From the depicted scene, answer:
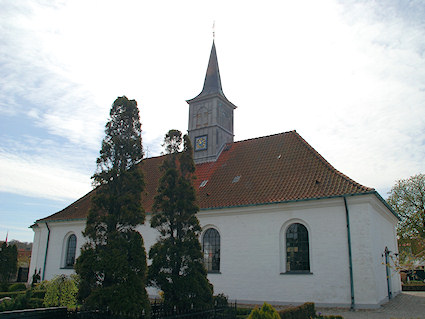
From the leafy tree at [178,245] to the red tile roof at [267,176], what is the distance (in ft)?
5.90

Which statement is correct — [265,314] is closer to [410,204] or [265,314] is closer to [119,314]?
[119,314]

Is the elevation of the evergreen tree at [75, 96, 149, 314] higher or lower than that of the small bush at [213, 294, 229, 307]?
higher

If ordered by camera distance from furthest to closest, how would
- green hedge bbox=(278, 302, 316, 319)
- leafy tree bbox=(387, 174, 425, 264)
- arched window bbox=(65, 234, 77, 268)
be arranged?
1. leafy tree bbox=(387, 174, 425, 264)
2. arched window bbox=(65, 234, 77, 268)
3. green hedge bbox=(278, 302, 316, 319)

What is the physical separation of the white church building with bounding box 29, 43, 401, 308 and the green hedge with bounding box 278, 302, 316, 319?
386 centimetres

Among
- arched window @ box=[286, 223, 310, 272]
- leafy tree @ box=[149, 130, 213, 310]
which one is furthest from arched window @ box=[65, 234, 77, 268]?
arched window @ box=[286, 223, 310, 272]

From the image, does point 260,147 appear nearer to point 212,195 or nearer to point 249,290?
point 212,195

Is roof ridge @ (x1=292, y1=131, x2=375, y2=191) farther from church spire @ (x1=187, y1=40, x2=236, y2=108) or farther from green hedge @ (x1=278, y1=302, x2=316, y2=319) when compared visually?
church spire @ (x1=187, y1=40, x2=236, y2=108)

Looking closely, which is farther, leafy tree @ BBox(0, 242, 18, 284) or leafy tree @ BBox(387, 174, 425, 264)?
leafy tree @ BBox(387, 174, 425, 264)

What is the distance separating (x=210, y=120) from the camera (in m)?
25.7

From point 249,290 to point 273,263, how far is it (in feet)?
6.03

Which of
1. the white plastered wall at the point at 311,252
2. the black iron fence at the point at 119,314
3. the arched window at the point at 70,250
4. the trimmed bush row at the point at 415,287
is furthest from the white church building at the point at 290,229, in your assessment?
the trimmed bush row at the point at 415,287

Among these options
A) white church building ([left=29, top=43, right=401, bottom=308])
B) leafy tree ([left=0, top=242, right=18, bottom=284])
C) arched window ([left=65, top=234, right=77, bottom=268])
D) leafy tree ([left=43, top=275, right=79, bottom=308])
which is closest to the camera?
leafy tree ([left=43, top=275, right=79, bottom=308])

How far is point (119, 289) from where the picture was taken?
10891mm

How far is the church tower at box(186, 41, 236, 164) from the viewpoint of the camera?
2509cm
